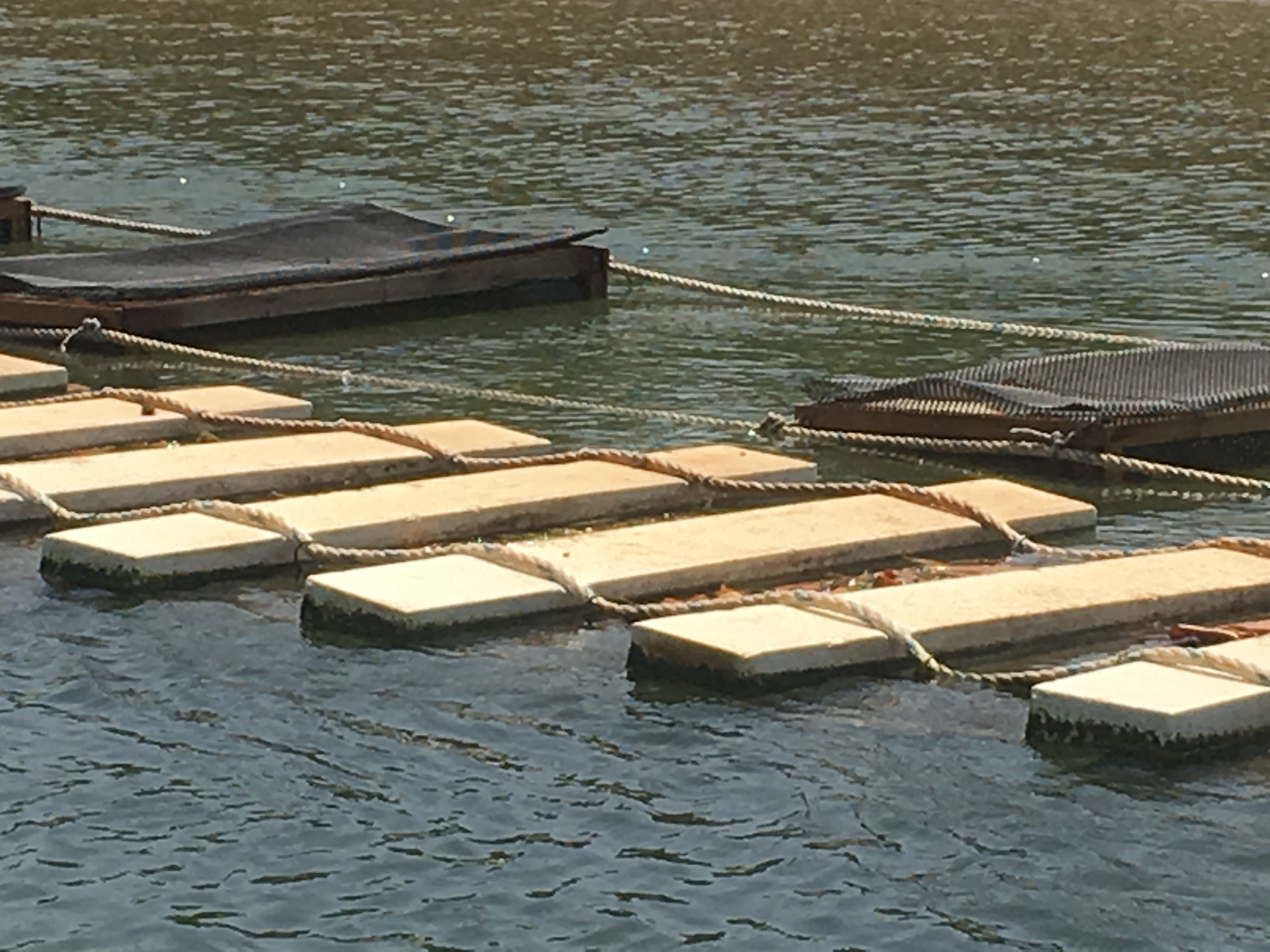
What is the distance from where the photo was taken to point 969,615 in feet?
32.7

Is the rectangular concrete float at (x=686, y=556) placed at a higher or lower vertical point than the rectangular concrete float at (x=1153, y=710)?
lower

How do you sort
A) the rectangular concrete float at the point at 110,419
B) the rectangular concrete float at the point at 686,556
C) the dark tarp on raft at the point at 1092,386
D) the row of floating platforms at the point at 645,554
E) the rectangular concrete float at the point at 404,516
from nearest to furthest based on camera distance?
the row of floating platforms at the point at 645,554, the rectangular concrete float at the point at 686,556, the rectangular concrete float at the point at 404,516, the rectangular concrete float at the point at 110,419, the dark tarp on raft at the point at 1092,386

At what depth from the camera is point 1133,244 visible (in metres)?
22.5

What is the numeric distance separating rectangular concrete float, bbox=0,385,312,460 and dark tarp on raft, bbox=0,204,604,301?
3.26 m

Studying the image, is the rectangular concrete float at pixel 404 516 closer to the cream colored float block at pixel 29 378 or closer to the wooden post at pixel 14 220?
Answer: the cream colored float block at pixel 29 378

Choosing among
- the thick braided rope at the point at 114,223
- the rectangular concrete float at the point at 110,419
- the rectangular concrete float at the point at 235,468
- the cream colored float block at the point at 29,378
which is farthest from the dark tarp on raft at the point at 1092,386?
the thick braided rope at the point at 114,223

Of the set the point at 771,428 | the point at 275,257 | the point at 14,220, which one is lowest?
the point at 14,220

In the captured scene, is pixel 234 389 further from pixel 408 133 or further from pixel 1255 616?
pixel 408 133

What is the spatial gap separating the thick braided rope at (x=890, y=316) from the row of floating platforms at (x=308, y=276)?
0.74 m

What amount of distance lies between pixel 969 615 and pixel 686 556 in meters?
1.48

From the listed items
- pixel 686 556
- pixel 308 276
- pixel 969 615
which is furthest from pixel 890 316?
pixel 969 615

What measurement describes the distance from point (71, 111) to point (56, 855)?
25.2m

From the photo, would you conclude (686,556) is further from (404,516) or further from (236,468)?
(236,468)

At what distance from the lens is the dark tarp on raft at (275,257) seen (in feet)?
58.4
